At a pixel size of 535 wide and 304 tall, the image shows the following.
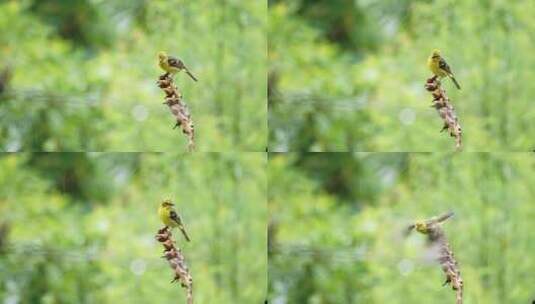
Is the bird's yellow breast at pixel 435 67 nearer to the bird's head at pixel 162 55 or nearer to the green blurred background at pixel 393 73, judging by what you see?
the green blurred background at pixel 393 73

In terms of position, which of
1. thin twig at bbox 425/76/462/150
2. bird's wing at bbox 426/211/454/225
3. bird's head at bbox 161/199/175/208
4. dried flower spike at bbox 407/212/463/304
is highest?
thin twig at bbox 425/76/462/150

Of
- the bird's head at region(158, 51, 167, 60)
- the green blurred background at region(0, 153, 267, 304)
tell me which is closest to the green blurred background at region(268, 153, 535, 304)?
the green blurred background at region(0, 153, 267, 304)

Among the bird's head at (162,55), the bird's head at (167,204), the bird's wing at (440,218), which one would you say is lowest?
the bird's wing at (440,218)

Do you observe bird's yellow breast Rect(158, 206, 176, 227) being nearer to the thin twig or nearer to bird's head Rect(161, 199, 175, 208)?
bird's head Rect(161, 199, 175, 208)

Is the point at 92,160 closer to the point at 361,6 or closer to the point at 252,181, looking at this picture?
the point at 252,181

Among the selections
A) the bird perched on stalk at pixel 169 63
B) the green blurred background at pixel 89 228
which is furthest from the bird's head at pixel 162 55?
the green blurred background at pixel 89 228

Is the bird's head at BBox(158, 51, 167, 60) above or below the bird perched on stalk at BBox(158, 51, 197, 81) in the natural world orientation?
above

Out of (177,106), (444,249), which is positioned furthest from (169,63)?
(444,249)
